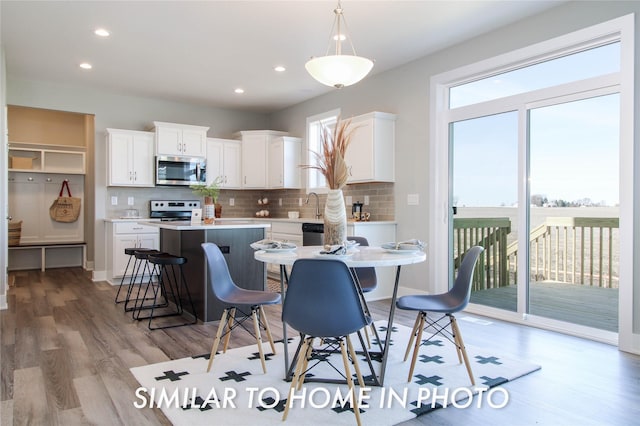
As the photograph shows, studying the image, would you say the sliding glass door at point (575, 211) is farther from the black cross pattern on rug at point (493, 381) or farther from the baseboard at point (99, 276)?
the baseboard at point (99, 276)

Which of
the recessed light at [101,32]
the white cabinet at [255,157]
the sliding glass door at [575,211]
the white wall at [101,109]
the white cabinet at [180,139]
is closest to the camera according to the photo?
the sliding glass door at [575,211]

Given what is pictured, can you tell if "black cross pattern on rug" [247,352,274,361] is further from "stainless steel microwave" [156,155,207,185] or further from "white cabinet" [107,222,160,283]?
"stainless steel microwave" [156,155,207,185]

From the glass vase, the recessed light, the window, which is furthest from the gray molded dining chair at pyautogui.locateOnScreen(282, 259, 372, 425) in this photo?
the window

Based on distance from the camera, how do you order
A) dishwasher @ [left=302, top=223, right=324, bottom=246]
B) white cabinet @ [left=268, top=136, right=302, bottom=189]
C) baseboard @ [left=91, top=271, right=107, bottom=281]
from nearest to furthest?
dishwasher @ [left=302, top=223, right=324, bottom=246] → baseboard @ [left=91, top=271, right=107, bottom=281] → white cabinet @ [left=268, top=136, right=302, bottom=189]

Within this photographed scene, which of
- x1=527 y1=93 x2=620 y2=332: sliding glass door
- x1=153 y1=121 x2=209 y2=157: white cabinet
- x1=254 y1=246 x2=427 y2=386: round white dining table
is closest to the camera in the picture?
x1=254 y1=246 x2=427 y2=386: round white dining table

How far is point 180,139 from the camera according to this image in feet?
21.5

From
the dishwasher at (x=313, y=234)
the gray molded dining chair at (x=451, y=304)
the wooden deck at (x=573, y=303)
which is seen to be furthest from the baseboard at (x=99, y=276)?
the wooden deck at (x=573, y=303)

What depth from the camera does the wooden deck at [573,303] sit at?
11.6 feet

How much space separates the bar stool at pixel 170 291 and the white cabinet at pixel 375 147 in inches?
91.9

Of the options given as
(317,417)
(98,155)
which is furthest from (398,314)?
(98,155)

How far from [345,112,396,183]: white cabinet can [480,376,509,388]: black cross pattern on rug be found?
2.88m

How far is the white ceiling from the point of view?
3674 mm

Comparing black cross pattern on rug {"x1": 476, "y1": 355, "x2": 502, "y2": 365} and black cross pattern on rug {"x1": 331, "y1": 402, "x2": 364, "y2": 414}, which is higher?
black cross pattern on rug {"x1": 476, "y1": 355, "x2": 502, "y2": 365}

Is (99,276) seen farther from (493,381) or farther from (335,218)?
(493,381)
